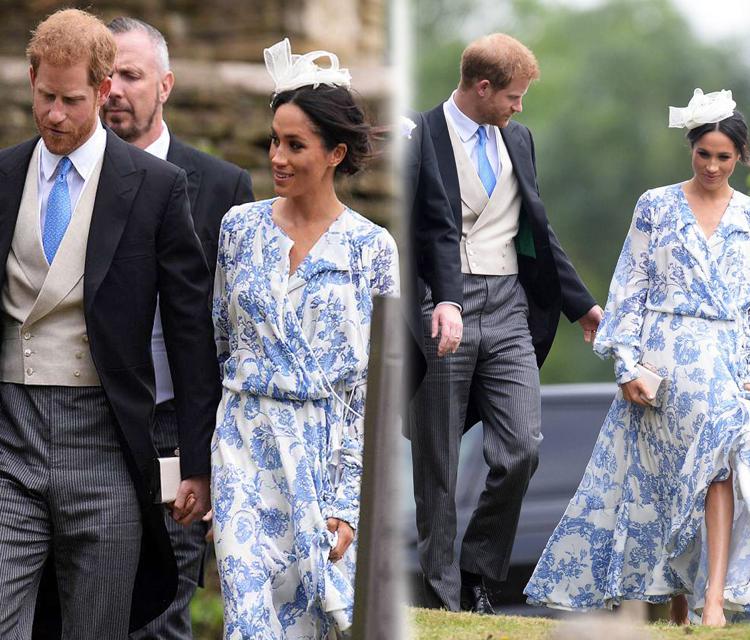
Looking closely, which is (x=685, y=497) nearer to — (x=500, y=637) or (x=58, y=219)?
(x=500, y=637)

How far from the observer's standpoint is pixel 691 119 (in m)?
5.91

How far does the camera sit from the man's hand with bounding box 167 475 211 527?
16.0 feet

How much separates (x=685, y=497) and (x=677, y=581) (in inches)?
11.9

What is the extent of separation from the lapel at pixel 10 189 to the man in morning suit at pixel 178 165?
0.92 meters

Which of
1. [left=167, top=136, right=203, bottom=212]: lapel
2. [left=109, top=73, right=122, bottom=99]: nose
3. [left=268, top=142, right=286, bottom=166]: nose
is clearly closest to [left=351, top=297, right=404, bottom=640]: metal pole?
[left=268, top=142, right=286, bottom=166]: nose

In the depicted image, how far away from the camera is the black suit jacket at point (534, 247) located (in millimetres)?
5914

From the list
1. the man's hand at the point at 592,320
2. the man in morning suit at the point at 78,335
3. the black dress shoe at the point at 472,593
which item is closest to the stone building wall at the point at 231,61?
the man's hand at the point at 592,320

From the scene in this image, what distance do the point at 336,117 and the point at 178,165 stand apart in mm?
833

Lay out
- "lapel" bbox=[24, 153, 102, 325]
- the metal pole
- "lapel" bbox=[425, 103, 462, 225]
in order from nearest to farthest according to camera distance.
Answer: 1. the metal pole
2. "lapel" bbox=[24, 153, 102, 325]
3. "lapel" bbox=[425, 103, 462, 225]

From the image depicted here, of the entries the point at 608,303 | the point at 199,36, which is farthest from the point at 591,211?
the point at 608,303

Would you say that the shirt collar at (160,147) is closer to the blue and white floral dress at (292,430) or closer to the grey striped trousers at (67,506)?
the blue and white floral dress at (292,430)

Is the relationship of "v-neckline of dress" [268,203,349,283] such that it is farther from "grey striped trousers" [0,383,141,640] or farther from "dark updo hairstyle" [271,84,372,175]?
"grey striped trousers" [0,383,141,640]

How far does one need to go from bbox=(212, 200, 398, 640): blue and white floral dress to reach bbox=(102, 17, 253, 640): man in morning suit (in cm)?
69

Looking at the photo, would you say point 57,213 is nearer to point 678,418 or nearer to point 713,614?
point 678,418
